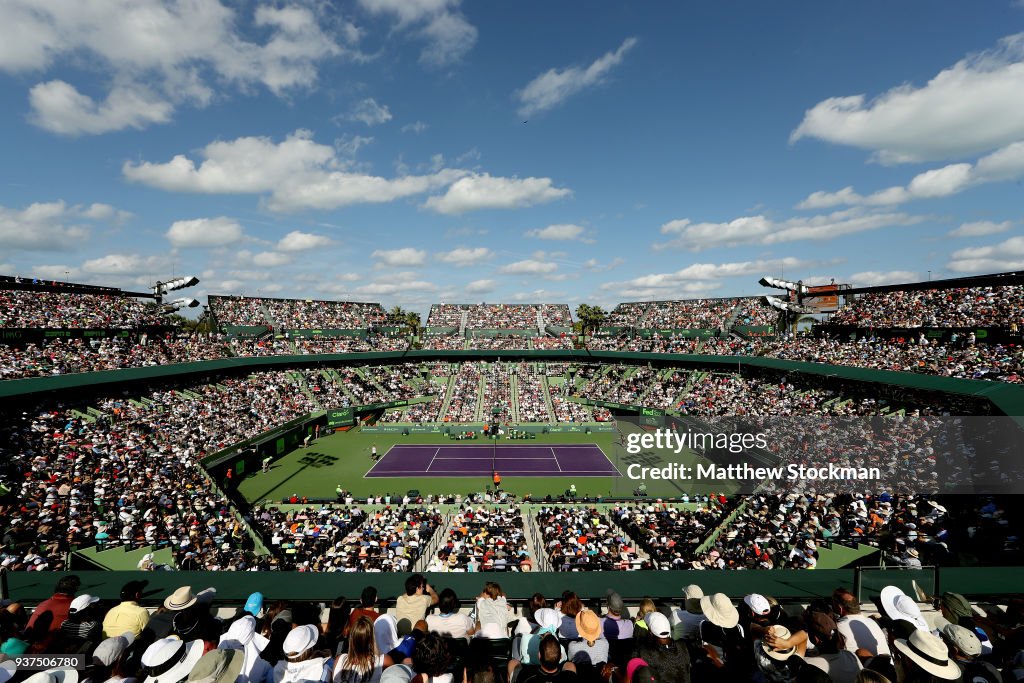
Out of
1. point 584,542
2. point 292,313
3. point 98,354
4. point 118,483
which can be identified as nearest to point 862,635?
point 584,542

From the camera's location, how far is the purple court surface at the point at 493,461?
30484mm

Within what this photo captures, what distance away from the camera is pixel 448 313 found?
73.6 m

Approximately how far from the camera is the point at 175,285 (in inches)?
1983

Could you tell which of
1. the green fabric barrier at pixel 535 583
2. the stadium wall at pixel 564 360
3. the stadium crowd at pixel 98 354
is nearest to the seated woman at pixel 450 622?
the green fabric barrier at pixel 535 583

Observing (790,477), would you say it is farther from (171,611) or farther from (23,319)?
(23,319)

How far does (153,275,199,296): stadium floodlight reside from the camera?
163 ft

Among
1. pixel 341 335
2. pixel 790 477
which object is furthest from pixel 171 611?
pixel 341 335

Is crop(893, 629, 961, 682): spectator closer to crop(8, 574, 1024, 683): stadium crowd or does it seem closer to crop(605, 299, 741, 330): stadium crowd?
crop(8, 574, 1024, 683): stadium crowd

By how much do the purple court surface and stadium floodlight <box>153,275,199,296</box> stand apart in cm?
3476

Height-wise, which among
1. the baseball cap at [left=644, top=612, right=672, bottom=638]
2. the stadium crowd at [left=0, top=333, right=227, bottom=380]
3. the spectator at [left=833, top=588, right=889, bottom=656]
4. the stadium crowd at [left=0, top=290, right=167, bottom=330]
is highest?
the stadium crowd at [left=0, top=290, right=167, bottom=330]

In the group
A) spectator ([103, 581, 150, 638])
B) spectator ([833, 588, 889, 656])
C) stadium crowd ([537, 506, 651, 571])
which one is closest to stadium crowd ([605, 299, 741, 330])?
stadium crowd ([537, 506, 651, 571])

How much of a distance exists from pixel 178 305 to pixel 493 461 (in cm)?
4013

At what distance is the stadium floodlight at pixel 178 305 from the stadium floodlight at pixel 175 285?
3.05m

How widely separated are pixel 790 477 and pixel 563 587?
21130mm
